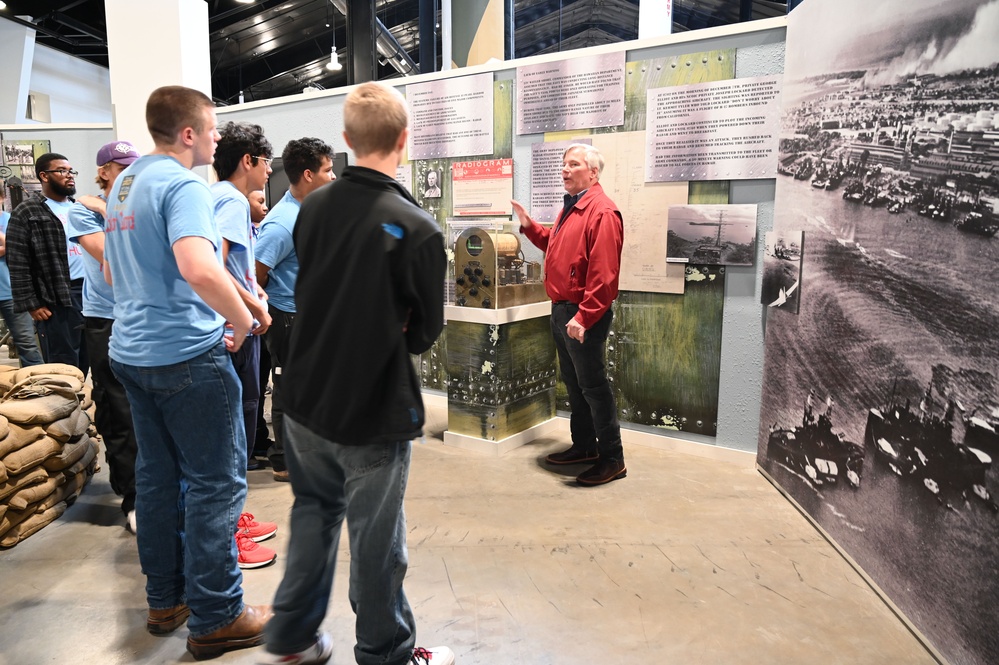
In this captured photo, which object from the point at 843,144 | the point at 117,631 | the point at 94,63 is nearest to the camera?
the point at 117,631

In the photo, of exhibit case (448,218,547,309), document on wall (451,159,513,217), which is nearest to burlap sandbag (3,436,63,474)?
exhibit case (448,218,547,309)

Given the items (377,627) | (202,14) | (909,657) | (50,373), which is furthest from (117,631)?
(202,14)

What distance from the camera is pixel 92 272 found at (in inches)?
109

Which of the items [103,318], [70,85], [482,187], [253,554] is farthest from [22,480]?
[70,85]

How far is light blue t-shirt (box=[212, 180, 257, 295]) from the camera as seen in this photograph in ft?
7.96

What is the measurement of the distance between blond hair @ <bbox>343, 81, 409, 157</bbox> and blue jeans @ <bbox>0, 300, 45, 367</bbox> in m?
4.59

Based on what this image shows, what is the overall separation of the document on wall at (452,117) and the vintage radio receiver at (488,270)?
1036 millimetres

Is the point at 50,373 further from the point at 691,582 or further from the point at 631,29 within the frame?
the point at 631,29

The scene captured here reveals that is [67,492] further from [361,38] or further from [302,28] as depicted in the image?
[302,28]

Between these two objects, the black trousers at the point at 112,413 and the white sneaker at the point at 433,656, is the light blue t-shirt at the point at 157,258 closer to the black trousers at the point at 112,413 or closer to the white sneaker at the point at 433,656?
the black trousers at the point at 112,413

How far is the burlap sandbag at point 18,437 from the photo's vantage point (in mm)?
2740

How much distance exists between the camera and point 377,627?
162 centimetres

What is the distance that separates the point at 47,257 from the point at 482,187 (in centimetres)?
285

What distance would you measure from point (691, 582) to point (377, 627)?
143 centimetres
